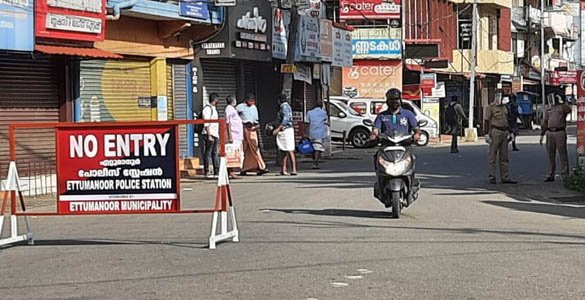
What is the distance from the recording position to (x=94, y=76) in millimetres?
20547

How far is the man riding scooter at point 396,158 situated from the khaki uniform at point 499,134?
6.07 m

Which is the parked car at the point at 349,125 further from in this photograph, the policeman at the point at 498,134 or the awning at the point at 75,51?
the awning at the point at 75,51

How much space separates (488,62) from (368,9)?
14370mm

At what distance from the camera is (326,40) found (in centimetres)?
3170

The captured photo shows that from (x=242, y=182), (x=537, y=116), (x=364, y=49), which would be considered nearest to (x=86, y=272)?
(x=242, y=182)

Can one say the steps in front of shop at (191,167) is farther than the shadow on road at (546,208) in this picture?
Yes

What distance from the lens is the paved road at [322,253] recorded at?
8.26 m

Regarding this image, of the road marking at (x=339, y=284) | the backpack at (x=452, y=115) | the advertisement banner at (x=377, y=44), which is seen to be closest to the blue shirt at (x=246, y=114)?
the backpack at (x=452, y=115)

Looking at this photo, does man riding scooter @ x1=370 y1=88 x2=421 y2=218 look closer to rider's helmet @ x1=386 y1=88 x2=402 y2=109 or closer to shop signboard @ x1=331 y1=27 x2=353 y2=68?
rider's helmet @ x1=386 y1=88 x2=402 y2=109

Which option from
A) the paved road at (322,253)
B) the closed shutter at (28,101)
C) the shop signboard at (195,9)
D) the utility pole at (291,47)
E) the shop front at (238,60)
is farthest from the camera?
the utility pole at (291,47)

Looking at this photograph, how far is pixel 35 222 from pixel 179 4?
9069 mm

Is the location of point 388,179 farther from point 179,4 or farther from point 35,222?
point 179,4

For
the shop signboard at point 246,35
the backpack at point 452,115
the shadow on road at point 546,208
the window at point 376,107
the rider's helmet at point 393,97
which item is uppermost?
the shop signboard at point 246,35

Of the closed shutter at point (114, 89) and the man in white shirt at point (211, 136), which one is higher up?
the closed shutter at point (114, 89)
